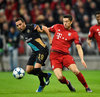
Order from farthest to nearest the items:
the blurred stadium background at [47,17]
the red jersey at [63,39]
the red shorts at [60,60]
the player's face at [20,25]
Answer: the blurred stadium background at [47,17]
the player's face at [20,25]
the red jersey at [63,39]
the red shorts at [60,60]

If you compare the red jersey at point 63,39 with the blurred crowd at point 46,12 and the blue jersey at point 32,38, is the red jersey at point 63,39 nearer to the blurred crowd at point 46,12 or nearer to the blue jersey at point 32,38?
the blue jersey at point 32,38

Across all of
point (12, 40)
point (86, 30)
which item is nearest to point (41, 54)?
point (12, 40)

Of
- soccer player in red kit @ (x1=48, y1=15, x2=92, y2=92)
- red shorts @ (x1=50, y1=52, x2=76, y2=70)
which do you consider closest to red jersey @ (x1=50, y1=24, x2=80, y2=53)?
soccer player in red kit @ (x1=48, y1=15, x2=92, y2=92)

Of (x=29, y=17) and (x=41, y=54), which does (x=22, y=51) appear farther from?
(x=41, y=54)

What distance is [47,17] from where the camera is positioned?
725 inches

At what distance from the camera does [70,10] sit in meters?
19.7

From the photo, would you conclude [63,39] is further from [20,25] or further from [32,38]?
[20,25]

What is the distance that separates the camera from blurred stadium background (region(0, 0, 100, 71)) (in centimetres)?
1825

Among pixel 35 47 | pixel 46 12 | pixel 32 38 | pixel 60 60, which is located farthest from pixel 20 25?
pixel 46 12

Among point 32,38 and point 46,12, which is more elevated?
point 46,12

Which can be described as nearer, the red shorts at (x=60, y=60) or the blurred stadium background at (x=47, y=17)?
the red shorts at (x=60, y=60)

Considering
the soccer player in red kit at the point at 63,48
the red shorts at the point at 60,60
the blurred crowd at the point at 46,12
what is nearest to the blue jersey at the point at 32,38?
the soccer player in red kit at the point at 63,48

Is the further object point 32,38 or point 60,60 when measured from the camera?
point 32,38

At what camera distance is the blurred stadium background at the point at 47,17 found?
719 inches
